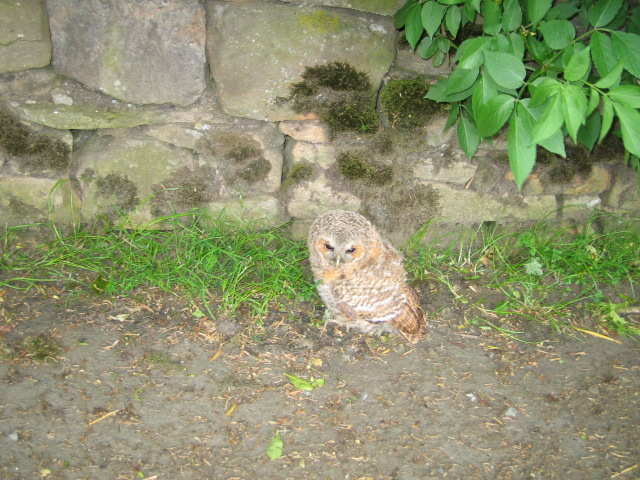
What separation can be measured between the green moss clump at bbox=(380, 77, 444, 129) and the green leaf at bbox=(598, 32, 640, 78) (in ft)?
3.37

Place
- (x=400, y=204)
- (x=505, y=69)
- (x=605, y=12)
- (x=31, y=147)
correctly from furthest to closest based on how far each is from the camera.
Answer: (x=400, y=204) < (x=31, y=147) < (x=605, y=12) < (x=505, y=69)

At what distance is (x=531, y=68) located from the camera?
8.16 ft

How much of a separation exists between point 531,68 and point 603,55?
471 mm

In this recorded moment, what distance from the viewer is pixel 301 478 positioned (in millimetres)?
2012

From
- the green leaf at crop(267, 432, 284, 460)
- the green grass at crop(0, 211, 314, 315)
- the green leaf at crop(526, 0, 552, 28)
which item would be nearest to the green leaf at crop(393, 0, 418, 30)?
the green leaf at crop(526, 0, 552, 28)

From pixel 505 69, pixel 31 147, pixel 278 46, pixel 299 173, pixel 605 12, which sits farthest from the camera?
pixel 299 173

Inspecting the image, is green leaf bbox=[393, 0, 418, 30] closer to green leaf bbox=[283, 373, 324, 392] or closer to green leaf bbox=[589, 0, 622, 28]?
green leaf bbox=[589, 0, 622, 28]

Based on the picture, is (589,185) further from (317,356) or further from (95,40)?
(95,40)

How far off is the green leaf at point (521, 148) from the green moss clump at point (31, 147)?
244 centimetres

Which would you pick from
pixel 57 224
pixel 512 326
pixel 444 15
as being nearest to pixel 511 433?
pixel 512 326

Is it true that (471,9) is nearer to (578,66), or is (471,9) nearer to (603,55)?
(603,55)

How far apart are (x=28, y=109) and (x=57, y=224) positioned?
0.70 m

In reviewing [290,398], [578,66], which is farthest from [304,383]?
[578,66]

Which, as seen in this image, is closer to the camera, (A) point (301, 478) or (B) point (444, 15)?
(A) point (301, 478)
